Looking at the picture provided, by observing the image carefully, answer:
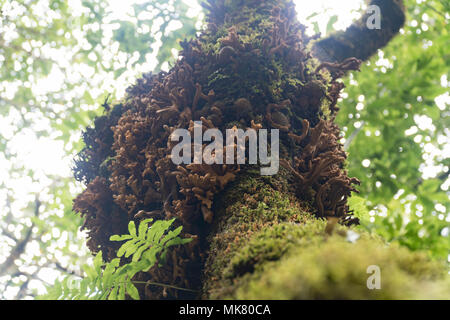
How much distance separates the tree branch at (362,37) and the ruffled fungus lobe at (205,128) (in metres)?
1.01

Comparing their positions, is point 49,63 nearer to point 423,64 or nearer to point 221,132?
point 221,132

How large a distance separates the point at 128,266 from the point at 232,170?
0.83 m

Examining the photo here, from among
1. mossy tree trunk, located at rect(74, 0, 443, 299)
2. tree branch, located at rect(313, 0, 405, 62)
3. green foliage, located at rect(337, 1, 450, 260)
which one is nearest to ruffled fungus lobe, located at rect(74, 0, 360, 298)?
mossy tree trunk, located at rect(74, 0, 443, 299)

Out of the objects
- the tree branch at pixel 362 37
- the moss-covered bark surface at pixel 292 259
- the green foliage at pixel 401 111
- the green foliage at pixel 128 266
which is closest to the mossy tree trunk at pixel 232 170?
the moss-covered bark surface at pixel 292 259

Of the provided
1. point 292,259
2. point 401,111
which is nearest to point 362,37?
point 401,111

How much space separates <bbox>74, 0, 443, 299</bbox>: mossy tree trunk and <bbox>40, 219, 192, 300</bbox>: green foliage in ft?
0.45

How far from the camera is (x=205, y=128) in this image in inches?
85.4

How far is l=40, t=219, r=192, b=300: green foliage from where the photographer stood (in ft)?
5.79

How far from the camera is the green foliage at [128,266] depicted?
1.77 m

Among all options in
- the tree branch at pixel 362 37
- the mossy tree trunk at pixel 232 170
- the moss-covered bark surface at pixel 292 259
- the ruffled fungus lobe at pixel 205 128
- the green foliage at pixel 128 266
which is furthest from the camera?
the tree branch at pixel 362 37

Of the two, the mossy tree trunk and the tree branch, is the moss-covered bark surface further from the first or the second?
the tree branch

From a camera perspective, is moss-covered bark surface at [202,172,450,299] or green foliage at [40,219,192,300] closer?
moss-covered bark surface at [202,172,450,299]

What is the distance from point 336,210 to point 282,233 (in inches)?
37.2

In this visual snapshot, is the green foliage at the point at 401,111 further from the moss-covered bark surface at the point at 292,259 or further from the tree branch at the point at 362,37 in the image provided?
the moss-covered bark surface at the point at 292,259
